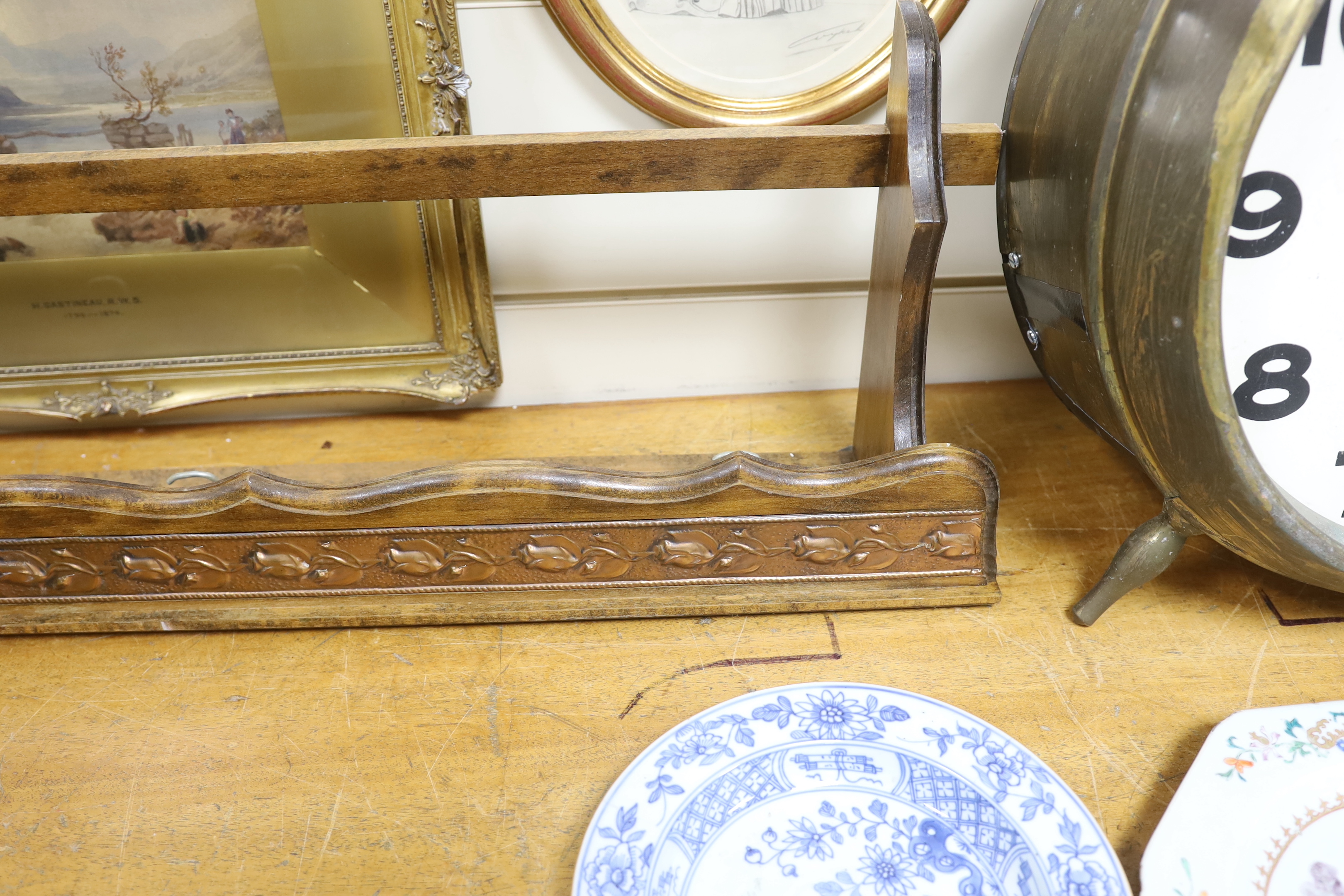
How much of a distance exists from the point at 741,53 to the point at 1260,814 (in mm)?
599

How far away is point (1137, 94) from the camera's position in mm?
438

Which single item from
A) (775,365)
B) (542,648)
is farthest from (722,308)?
(542,648)

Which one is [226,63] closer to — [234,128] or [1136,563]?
[234,128]

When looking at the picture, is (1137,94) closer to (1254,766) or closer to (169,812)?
(1254,766)

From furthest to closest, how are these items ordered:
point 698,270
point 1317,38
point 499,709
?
point 698,270 → point 499,709 → point 1317,38

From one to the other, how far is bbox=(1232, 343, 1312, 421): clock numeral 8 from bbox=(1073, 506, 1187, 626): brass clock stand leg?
9cm

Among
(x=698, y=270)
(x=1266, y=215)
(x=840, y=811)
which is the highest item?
(x=1266, y=215)

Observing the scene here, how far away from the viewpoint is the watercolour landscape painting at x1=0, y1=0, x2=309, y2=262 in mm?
645

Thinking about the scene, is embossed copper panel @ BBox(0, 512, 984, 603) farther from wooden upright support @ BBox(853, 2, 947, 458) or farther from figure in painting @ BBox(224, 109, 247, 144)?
figure in painting @ BBox(224, 109, 247, 144)

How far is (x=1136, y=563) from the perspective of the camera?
58 cm

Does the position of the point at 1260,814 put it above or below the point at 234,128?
below

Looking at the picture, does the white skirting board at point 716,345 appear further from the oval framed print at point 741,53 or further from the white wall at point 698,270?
the oval framed print at point 741,53

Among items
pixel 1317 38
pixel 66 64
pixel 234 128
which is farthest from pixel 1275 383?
pixel 66 64

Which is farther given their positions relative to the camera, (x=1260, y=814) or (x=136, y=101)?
(x=136, y=101)
